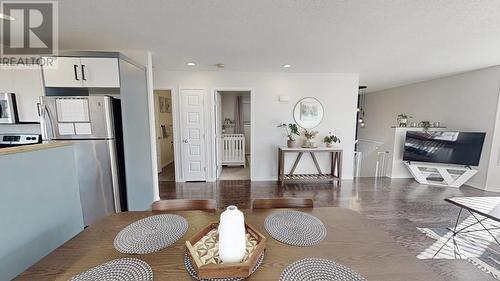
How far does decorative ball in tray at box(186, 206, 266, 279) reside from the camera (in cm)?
78

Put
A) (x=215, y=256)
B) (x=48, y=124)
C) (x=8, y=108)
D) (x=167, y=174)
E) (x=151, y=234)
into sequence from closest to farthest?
(x=215, y=256)
(x=151, y=234)
(x=48, y=124)
(x=8, y=108)
(x=167, y=174)

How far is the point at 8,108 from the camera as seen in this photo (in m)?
2.49

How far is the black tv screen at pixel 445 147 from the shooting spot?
3.85 metres

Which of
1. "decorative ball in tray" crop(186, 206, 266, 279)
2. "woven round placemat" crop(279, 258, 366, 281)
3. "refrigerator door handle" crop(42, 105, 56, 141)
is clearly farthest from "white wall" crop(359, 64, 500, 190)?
"refrigerator door handle" crop(42, 105, 56, 141)

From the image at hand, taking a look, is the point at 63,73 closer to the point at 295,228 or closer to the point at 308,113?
the point at 295,228

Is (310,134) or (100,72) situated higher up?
(100,72)

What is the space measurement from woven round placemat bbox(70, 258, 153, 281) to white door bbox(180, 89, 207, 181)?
343 cm

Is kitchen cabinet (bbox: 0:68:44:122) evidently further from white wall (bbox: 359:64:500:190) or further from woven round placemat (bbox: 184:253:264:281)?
white wall (bbox: 359:64:500:190)

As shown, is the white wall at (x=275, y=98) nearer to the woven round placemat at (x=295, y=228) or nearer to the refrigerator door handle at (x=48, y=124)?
the refrigerator door handle at (x=48, y=124)

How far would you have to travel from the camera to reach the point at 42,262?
0.87 meters

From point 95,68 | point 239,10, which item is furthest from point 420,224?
point 95,68

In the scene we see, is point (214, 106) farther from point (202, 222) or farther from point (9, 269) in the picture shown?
point (9, 269)

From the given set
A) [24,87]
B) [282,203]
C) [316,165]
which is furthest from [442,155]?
[24,87]

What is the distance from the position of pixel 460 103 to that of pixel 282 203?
521 cm
